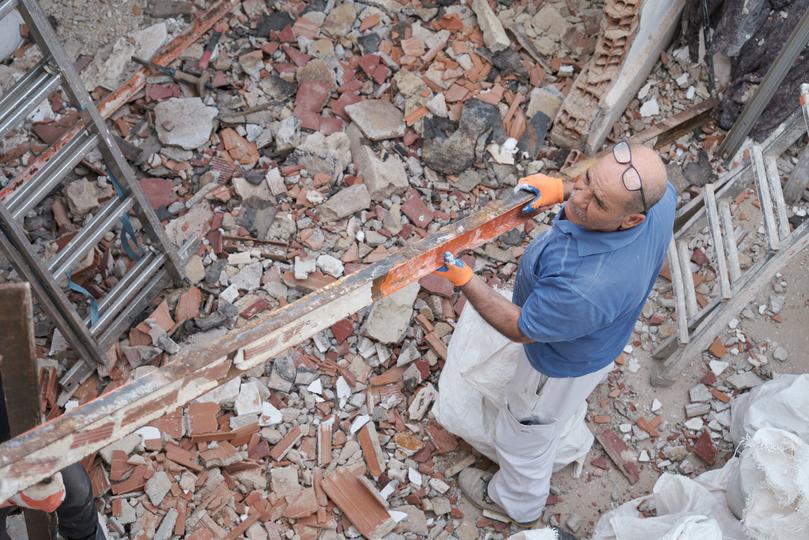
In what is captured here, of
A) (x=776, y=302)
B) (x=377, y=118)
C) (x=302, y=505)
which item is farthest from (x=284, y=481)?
(x=776, y=302)

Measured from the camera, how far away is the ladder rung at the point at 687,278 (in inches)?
194

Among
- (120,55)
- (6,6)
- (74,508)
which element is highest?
(6,6)

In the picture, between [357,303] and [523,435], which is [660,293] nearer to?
[523,435]

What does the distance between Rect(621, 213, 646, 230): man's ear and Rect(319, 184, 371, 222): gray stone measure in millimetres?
2572

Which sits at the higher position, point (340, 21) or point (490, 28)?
point (340, 21)

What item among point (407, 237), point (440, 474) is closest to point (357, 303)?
point (440, 474)

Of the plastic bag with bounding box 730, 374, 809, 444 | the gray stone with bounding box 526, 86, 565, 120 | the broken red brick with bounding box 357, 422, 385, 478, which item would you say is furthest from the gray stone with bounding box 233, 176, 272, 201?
the plastic bag with bounding box 730, 374, 809, 444

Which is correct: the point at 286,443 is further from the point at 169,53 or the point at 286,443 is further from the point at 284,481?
the point at 169,53

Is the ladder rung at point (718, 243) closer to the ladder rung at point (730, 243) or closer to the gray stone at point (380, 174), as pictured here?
the ladder rung at point (730, 243)

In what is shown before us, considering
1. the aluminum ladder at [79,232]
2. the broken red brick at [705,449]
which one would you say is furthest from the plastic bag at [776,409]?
the aluminum ladder at [79,232]

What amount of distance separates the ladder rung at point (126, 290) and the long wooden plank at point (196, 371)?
2.38 metres

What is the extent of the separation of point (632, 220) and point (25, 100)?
10.1ft

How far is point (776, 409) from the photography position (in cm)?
446

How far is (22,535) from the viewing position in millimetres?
4168
